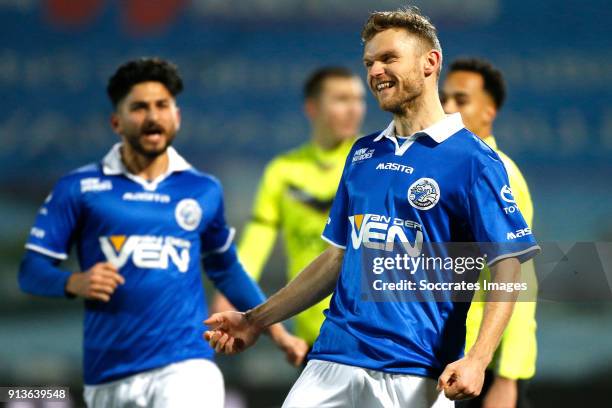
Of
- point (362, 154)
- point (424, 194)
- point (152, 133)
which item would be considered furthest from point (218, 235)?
point (424, 194)

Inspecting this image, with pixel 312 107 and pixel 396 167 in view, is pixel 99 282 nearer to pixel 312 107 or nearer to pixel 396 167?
pixel 396 167

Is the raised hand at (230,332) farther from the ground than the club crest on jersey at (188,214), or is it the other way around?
the club crest on jersey at (188,214)

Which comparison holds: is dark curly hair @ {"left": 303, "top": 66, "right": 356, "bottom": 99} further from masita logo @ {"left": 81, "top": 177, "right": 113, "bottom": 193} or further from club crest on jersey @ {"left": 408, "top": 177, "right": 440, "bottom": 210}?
club crest on jersey @ {"left": 408, "top": 177, "right": 440, "bottom": 210}

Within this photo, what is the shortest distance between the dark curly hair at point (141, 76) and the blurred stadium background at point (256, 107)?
10.8ft

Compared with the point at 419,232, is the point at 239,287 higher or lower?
lower

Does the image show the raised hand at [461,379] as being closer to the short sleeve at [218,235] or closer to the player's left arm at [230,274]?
the player's left arm at [230,274]

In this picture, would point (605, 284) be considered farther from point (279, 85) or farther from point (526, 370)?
point (279, 85)

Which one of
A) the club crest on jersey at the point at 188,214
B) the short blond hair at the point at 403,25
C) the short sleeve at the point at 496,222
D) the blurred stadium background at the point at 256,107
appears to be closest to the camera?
the short sleeve at the point at 496,222

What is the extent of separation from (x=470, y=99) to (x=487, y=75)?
23 centimetres

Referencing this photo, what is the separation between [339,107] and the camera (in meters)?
7.69

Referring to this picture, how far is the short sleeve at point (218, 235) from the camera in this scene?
5.84 m

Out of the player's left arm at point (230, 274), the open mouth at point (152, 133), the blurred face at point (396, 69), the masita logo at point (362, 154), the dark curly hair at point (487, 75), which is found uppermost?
the dark curly hair at point (487, 75)

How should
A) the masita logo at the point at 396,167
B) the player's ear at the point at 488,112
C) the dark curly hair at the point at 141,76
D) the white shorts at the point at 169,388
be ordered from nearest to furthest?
the masita logo at the point at 396,167 < the white shorts at the point at 169,388 < the dark curly hair at the point at 141,76 < the player's ear at the point at 488,112

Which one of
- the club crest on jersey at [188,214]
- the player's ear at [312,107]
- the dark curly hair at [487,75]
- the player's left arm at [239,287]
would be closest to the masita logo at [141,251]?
the club crest on jersey at [188,214]
